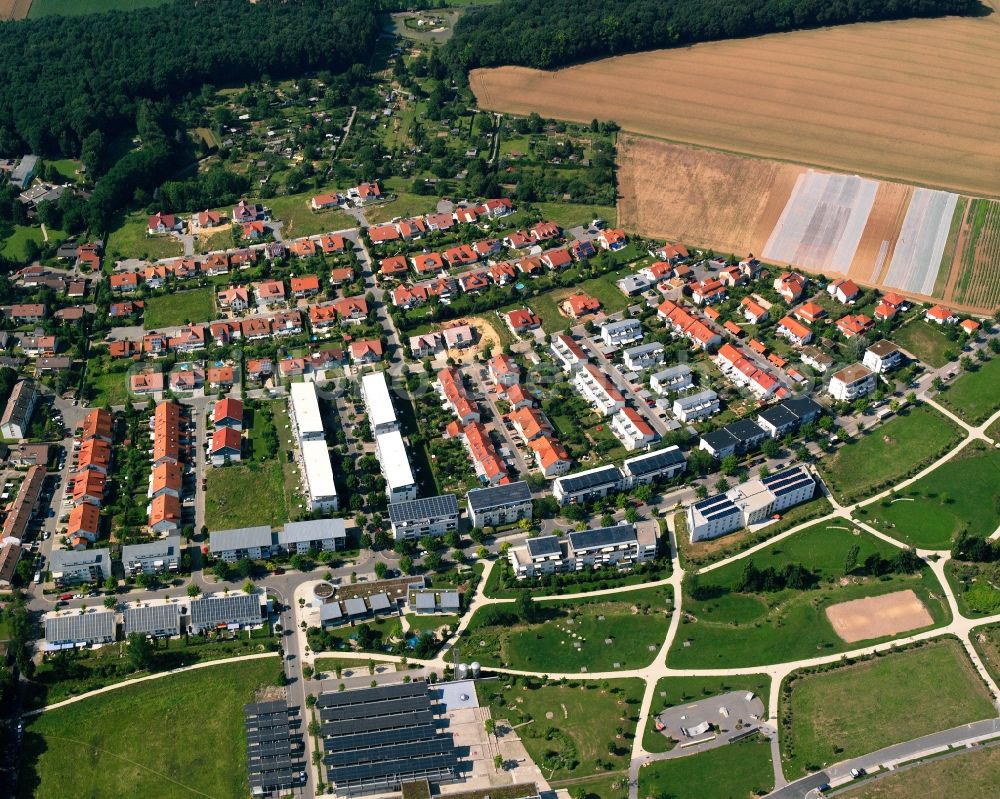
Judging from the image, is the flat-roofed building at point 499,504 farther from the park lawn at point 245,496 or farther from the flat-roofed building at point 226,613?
the flat-roofed building at point 226,613

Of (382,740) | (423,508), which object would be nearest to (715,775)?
(382,740)

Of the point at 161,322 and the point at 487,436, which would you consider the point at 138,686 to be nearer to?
the point at 487,436

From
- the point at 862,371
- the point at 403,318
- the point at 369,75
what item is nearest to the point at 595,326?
the point at 403,318

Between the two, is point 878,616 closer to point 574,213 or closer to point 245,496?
point 245,496

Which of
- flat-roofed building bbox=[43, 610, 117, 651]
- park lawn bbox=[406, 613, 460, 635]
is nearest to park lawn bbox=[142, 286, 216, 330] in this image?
flat-roofed building bbox=[43, 610, 117, 651]

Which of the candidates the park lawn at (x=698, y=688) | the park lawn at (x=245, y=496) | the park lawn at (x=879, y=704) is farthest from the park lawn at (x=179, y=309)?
the park lawn at (x=879, y=704)

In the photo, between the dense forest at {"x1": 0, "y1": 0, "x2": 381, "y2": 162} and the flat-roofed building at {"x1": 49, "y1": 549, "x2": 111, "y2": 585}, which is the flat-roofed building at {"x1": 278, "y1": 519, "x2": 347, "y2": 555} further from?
the dense forest at {"x1": 0, "y1": 0, "x2": 381, "y2": 162}
